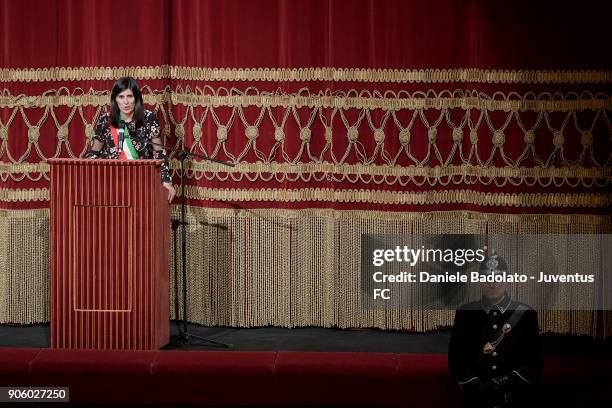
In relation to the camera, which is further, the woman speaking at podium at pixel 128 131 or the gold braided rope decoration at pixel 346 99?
the gold braided rope decoration at pixel 346 99

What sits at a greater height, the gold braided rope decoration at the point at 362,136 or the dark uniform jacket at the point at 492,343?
the gold braided rope decoration at the point at 362,136

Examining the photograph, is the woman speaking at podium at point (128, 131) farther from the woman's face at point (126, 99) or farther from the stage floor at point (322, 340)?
the stage floor at point (322, 340)

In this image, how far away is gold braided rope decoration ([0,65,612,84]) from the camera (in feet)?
16.3

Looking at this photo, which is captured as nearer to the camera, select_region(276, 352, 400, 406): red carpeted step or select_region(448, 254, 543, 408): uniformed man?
select_region(448, 254, 543, 408): uniformed man

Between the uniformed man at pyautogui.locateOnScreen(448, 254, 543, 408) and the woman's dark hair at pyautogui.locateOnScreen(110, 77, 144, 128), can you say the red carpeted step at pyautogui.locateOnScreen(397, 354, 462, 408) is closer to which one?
the uniformed man at pyautogui.locateOnScreen(448, 254, 543, 408)

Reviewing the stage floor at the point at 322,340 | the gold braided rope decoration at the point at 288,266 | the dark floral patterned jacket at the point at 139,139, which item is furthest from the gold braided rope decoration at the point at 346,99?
the stage floor at the point at 322,340

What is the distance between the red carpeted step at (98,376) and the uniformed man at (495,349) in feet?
4.47

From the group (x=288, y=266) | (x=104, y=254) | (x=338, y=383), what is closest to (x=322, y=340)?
(x=288, y=266)

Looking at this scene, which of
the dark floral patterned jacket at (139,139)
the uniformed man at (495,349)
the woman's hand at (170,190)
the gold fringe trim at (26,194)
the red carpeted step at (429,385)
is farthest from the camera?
the gold fringe trim at (26,194)

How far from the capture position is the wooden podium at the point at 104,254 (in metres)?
4.36

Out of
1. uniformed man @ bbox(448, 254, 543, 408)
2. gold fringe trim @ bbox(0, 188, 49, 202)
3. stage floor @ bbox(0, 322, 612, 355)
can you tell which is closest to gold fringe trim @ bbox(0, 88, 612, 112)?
gold fringe trim @ bbox(0, 188, 49, 202)

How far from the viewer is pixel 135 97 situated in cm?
471

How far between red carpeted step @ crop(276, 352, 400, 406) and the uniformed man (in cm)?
49

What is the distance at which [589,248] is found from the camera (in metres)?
4.98
